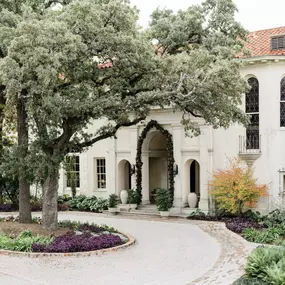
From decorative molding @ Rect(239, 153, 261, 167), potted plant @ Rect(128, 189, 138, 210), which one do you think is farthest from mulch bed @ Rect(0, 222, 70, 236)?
decorative molding @ Rect(239, 153, 261, 167)

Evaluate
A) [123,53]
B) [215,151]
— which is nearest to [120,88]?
[123,53]

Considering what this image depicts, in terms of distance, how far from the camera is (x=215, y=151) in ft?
71.2

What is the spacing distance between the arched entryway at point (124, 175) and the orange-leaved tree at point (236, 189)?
20.8 feet

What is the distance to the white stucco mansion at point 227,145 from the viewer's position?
20.6 m

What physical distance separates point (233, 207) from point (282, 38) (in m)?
8.28

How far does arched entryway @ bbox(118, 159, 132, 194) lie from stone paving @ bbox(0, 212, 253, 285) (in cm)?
748

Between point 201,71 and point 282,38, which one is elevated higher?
point 282,38

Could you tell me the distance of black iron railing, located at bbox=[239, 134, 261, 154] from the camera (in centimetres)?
2109

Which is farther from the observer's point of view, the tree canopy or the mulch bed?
the mulch bed

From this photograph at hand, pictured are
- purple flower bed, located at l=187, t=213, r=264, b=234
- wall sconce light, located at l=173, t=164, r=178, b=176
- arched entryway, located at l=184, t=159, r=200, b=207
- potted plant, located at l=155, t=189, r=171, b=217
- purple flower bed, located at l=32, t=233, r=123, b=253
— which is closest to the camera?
purple flower bed, located at l=32, t=233, r=123, b=253

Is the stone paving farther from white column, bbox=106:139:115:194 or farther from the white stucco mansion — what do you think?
white column, bbox=106:139:115:194

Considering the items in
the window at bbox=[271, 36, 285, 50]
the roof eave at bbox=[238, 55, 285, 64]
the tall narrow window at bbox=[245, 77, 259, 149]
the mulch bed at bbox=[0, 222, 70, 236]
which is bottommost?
the mulch bed at bbox=[0, 222, 70, 236]

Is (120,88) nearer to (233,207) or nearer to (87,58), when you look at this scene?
(87,58)

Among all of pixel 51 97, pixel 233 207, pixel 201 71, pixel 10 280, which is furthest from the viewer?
pixel 233 207
